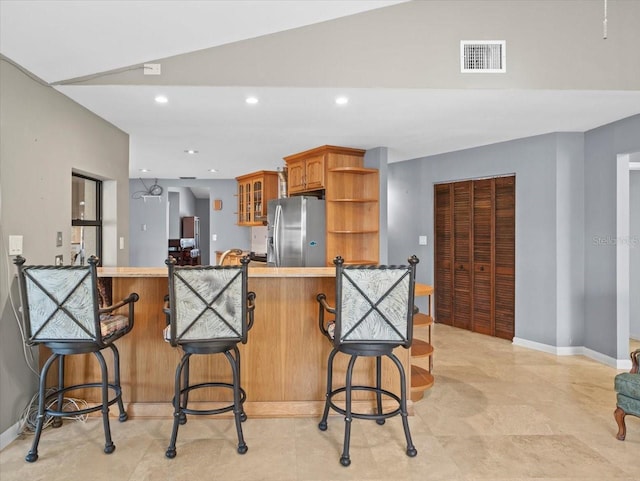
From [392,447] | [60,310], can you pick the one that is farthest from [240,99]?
[392,447]

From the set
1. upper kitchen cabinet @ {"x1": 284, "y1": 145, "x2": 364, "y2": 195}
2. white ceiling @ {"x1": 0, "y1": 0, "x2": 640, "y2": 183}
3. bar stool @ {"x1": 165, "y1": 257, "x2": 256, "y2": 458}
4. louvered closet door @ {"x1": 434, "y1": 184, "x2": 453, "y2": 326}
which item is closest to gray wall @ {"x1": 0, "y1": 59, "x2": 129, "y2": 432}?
white ceiling @ {"x1": 0, "y1": 0, "x2": 640, "y2": 183}

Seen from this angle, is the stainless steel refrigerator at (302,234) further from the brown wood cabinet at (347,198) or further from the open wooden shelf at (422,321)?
the open wooden shelf at (422,321)

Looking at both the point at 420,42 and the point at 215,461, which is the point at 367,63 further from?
the point at 215,461

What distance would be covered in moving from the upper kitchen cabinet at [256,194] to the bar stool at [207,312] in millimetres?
4648

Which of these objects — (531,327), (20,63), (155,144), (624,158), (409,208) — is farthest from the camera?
(409,208)

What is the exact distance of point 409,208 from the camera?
591 cm

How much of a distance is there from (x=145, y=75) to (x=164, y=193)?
5.63m

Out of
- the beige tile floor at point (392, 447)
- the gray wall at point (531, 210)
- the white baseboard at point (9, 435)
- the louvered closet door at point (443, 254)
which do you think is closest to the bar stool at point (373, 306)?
the beige tile floor at point (392, 447)

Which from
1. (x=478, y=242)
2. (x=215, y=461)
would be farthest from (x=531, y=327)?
(x=215, y=461)

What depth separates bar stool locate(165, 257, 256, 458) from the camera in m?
2.27

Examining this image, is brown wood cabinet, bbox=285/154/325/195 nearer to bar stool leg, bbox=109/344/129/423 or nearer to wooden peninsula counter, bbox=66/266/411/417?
wooden peninsula counter, bbox=66/266/411/417

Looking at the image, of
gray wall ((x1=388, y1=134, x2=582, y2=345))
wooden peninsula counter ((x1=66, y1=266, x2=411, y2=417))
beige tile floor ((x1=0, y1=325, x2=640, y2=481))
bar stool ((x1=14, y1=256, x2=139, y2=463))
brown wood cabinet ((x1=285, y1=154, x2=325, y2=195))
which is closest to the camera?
beige tile floor ((x1=0, y1=325, x2=640, y2=481))

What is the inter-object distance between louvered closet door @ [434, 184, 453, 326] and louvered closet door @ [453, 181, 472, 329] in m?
0.07

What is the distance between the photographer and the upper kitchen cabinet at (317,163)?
16.4ft
